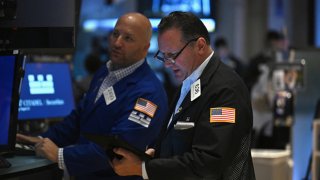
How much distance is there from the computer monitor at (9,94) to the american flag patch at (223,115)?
3.78 feet

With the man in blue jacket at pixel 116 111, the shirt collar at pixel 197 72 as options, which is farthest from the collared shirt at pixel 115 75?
the shirt collar at pixel 197 72

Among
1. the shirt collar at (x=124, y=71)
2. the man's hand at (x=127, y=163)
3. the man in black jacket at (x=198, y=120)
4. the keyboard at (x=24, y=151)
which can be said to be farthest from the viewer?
the shirt collar at (x=124, y=71)

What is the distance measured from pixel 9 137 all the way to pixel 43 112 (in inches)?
63.1

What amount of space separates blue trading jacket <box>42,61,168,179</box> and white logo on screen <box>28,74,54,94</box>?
84cm

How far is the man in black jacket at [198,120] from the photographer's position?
9.75 ft

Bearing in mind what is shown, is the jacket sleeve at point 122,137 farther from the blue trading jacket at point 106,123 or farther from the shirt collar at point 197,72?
the shirt collar at point 197,72

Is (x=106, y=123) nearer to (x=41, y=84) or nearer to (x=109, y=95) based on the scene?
(x=109, y=95)

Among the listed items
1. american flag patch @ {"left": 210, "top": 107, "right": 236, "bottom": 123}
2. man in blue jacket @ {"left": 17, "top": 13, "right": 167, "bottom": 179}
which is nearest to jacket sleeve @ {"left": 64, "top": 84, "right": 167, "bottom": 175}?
man in blue jacket @ {"left": 17, "top": 13, "right": 167, "bottom": 179}

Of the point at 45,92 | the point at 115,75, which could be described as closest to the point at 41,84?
the point at 45,92

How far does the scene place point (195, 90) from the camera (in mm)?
3154

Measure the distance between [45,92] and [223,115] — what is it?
97.0 inches

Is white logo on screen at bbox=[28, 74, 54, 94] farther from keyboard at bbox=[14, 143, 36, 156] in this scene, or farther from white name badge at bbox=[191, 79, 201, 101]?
white name badge at bbox=[191, 79, 201, 101]

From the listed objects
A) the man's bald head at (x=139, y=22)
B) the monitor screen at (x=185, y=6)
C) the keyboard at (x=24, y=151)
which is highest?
the man's bald head at (x=139, y=22)

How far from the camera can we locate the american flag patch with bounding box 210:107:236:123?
Answer: 9.78 ft
